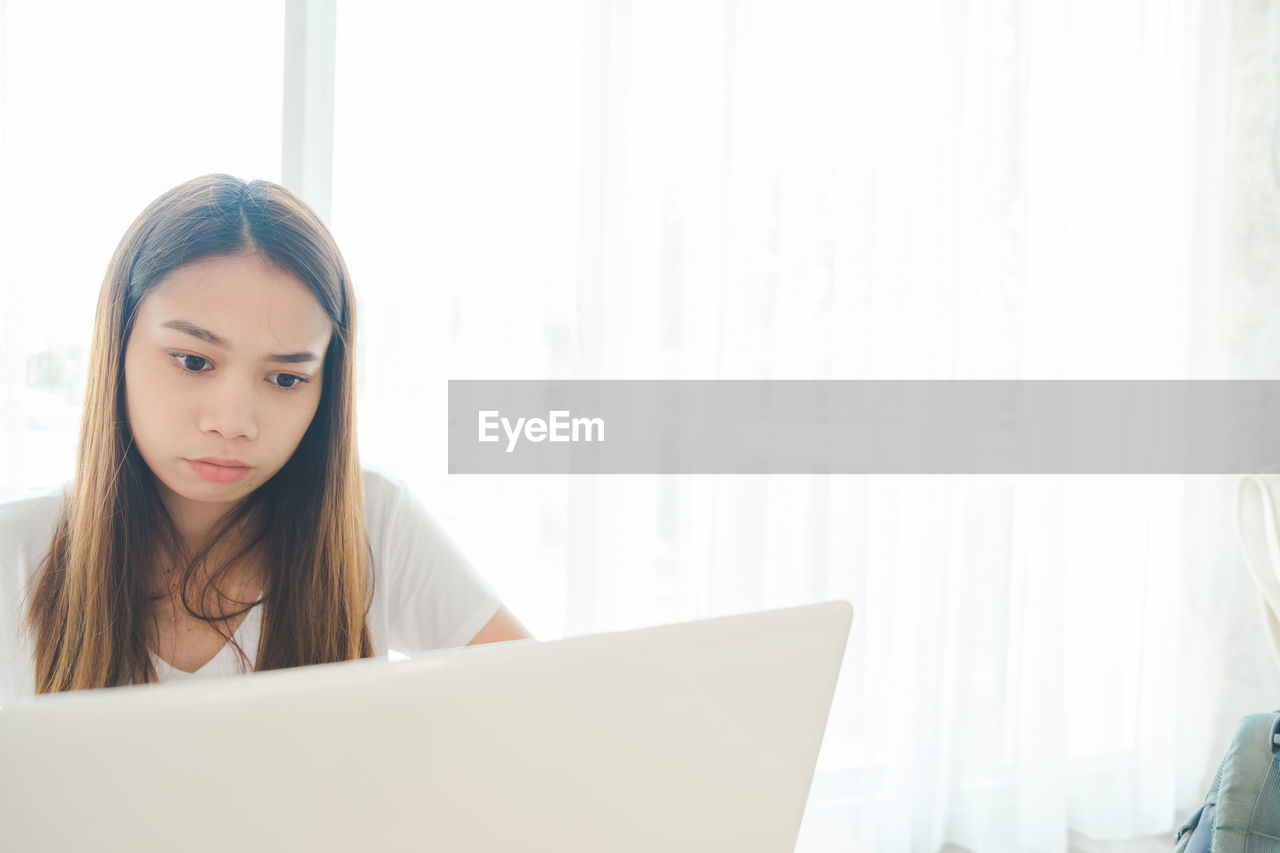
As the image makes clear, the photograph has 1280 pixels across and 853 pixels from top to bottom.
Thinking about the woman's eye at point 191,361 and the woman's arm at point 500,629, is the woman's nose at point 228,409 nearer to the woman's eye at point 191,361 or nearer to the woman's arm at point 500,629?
the woman's eye at point 191,361

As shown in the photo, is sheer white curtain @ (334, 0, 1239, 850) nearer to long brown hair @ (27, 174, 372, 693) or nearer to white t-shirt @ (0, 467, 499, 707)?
white t-shirt @ (0, 467, 499, 707)

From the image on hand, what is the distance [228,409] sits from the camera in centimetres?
83

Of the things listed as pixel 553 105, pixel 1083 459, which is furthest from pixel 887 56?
pixel 1083 459

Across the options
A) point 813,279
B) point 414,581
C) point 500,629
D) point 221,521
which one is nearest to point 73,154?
point 221,521

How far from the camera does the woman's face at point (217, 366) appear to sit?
32.9 inches

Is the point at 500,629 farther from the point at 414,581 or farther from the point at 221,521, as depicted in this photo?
the point at 221,521

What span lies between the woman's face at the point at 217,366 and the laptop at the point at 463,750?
22.7 inches

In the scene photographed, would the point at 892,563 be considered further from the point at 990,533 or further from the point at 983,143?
the point at 983,143

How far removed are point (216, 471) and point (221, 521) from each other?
0.16m

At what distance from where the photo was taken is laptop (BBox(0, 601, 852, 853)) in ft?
1.01

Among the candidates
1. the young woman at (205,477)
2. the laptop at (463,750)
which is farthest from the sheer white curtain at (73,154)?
the laptop at (463,750)

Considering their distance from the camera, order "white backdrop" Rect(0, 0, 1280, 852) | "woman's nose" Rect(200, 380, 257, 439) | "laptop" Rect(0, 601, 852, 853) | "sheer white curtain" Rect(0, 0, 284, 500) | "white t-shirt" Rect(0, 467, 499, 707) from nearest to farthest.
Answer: "laptop" Rect(0, 601, 852, 853) < "woman's nose" Rect(200, 380, 257, 439) < "white t-shirt" Rect(0, 467, 499, 707) < "sheer white curtain" Rect(0, 0, 284, 500) < "white backdrop" Rect(0, 0, 1280, 852)

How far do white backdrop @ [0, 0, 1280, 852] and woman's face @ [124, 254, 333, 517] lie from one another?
28.2 inches

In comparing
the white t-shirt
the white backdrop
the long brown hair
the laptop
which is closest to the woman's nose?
the long brown hair
